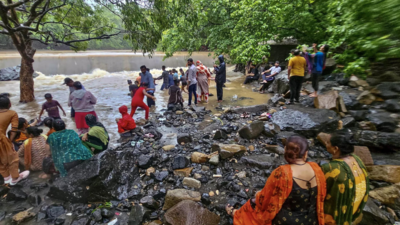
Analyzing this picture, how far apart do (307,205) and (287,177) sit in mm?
391

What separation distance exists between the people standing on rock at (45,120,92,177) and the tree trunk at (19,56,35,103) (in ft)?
28.4

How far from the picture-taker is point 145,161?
13.6ft

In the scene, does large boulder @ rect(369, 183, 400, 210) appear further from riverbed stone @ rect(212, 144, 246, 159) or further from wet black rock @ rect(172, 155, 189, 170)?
wet black rock @ rect(172, 155, 189, 170)

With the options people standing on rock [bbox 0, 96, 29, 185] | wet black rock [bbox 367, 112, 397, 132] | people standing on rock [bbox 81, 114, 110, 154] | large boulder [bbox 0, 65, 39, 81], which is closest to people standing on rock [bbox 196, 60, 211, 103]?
people standing on rock [bbox 81, 114, 110, 154]

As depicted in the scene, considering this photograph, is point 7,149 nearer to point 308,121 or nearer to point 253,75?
point 308,121

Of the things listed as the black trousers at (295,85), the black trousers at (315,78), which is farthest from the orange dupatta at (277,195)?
the black trousers at (315,78)

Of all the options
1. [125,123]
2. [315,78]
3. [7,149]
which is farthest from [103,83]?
[315,78]

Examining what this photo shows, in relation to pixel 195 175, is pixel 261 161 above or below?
above

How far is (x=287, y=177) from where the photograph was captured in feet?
6.47

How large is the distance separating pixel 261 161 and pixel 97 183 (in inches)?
114

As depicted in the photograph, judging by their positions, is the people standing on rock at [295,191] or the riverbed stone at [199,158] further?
the riverbed stone at [199,158]

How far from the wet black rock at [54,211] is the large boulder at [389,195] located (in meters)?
4.64

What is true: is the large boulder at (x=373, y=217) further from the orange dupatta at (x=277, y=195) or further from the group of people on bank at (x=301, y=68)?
the group of people on bank at (x=301, y=68)

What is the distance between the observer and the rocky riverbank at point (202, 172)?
3023 millimetres
